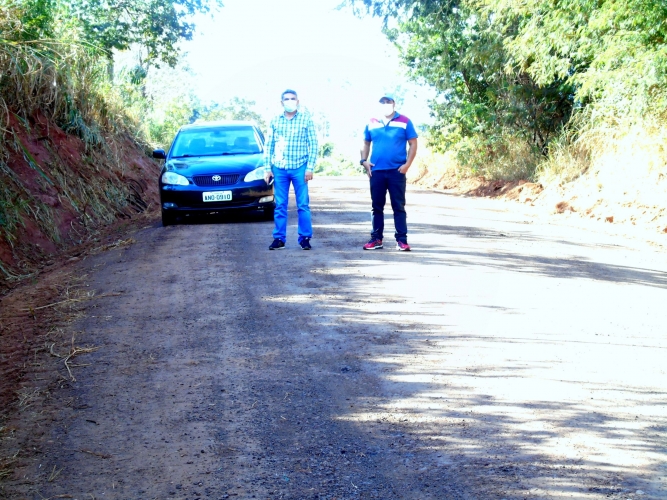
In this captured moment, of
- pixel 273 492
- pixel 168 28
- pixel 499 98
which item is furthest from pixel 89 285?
pixel 168 28

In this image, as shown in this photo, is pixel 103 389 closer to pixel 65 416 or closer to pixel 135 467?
pixel 65 416

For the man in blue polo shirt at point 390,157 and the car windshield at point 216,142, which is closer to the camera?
the man in blue polo shirt at point 390,157

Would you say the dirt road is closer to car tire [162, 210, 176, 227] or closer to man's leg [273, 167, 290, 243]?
man's leg [273, 167, 290, 243]

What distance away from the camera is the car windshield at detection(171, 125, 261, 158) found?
14.1m

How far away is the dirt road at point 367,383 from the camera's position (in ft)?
13.1

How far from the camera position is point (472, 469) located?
3.98 m

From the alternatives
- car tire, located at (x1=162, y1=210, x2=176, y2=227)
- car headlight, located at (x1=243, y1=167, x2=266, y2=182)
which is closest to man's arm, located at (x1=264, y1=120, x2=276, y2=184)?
car headlight, located at (x1=243, y1=167, x2=266, y2=182)

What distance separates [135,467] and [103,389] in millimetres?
1291

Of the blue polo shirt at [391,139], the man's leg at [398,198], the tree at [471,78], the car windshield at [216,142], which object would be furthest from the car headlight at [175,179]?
the tree at [471,78]

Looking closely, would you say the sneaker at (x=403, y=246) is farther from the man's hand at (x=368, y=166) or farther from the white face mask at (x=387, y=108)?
the white face mask at (x=387, y=108)

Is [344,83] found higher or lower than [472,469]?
higher

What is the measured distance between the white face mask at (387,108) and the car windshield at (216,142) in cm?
451

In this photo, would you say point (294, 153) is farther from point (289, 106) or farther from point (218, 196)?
point (218, 196)

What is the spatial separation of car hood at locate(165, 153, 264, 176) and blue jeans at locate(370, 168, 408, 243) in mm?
3565
